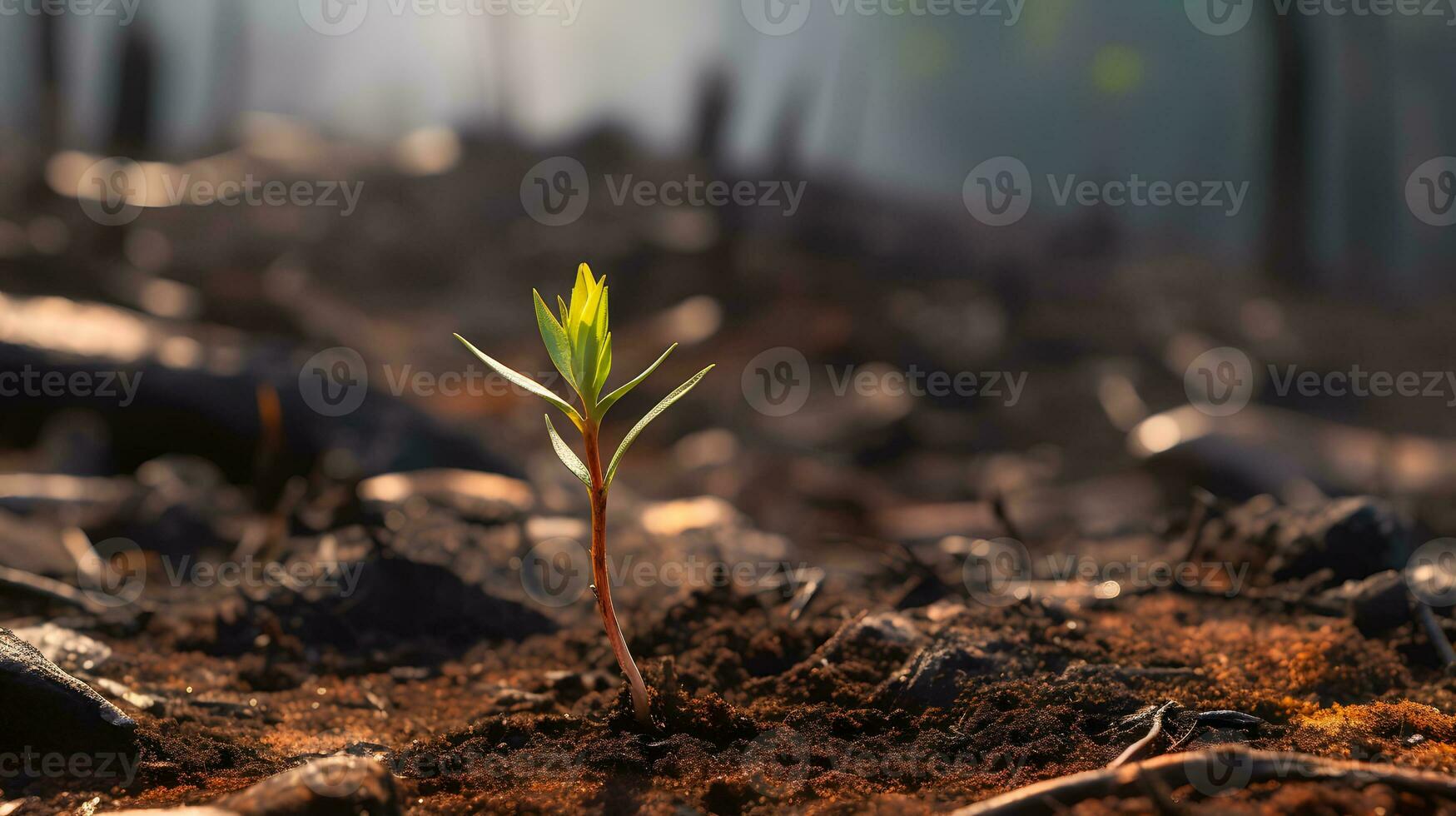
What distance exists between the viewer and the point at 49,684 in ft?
5.58

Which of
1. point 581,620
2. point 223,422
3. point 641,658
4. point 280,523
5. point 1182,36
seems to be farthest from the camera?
point 1182,36

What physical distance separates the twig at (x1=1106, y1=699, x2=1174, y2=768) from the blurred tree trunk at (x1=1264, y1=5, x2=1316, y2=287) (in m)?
10.6

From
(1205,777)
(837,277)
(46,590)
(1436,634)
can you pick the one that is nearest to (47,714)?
(46,590)

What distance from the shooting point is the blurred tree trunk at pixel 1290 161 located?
31.9ft

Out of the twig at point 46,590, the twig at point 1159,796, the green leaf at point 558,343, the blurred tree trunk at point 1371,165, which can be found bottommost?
the twig at point 46,590

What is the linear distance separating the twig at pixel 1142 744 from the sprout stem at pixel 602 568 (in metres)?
0.86

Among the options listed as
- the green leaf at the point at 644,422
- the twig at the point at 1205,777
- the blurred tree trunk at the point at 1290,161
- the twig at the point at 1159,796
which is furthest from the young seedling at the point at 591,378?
the blurred tree trunk at the point at 1290,161

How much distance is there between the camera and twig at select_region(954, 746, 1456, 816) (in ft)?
4.45

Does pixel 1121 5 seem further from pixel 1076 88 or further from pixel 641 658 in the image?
pixel 641 658

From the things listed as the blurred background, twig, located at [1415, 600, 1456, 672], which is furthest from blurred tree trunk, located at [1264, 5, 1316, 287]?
twig, located at [1415, 600, 1456, 672]

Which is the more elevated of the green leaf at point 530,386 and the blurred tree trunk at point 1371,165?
the blurred tree trunk at point 1371,165

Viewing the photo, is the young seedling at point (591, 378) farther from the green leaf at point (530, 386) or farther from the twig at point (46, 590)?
the twig at point (46, 590)

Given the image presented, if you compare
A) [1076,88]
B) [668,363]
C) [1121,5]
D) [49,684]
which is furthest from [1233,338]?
[49,684]

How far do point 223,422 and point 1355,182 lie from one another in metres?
11.9
